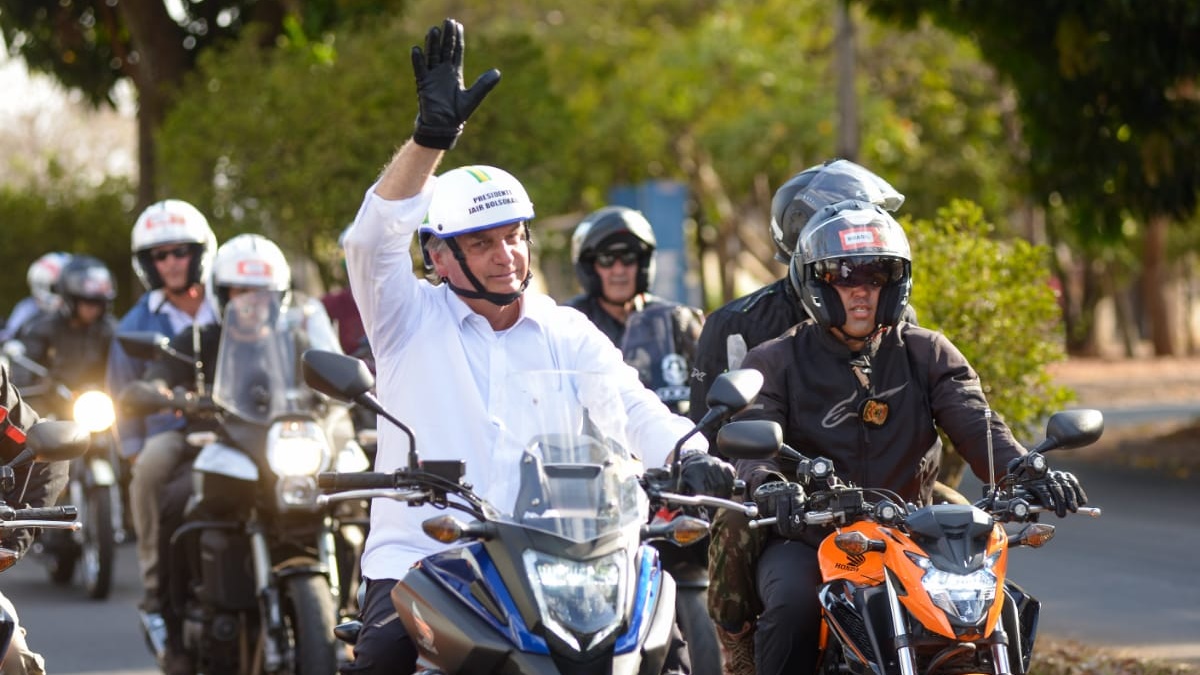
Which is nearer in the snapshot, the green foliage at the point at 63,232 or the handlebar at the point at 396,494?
the handlebar at the point at 396,494

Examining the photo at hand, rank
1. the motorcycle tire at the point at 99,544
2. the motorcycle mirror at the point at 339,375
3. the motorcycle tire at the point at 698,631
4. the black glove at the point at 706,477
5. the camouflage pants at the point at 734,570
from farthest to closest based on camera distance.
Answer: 1. the motorcycle tire at the point at 99,544
2. the motorcycle tire at the point at 698,631
3. the camouflage pants at the point at 734,570
4. the black glove at the point at 706,477
5. the motorcycle mirror at the point at 339,375

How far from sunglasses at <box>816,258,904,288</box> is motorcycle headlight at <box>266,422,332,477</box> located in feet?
9.88

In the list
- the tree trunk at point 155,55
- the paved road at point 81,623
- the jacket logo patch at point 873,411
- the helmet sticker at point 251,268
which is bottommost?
the paved road at point 81,623

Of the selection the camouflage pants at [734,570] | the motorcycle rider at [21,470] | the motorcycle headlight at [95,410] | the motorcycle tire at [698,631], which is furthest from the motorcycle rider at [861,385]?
the motorcycle headlight at [95,410]

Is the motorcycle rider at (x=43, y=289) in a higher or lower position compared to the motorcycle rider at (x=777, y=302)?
higher

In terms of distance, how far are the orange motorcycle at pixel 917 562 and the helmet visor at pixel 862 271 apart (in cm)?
76

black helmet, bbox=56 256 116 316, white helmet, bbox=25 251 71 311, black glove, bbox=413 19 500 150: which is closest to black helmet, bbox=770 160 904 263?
black glove, bbox=413 19 500 150

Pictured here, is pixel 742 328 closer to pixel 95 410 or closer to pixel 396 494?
pixel 95 410

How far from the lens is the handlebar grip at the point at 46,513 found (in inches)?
216

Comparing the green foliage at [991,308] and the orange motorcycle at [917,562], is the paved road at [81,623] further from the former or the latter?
the orange motorcycle at [917,562]

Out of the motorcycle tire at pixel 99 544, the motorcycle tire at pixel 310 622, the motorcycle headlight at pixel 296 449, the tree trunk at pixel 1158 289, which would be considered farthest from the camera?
the tree trunk at pixel 1158 289

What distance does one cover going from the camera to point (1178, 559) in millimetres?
13617

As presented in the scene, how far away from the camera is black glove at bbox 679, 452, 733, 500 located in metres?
4.82

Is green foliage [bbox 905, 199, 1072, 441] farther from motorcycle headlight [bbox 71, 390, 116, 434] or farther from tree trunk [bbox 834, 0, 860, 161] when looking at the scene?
tree trunk [bbox 834, 0, 860, 161]
